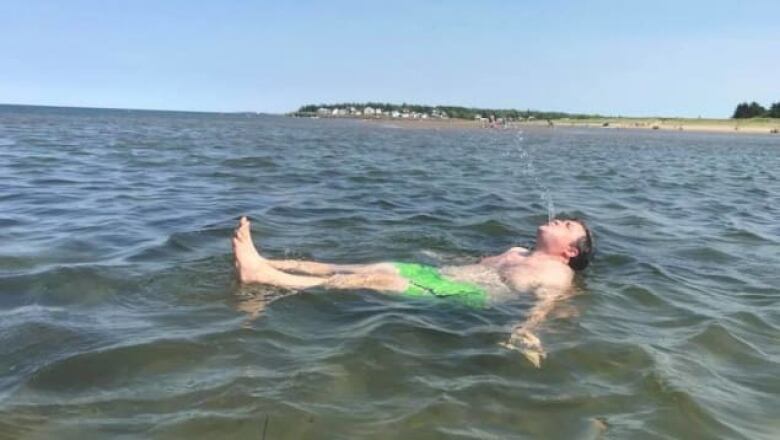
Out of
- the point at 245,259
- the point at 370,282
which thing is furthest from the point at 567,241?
the point at 245,259

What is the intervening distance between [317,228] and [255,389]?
5.75 m

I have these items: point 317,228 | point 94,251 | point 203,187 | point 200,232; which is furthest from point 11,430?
point 203,187

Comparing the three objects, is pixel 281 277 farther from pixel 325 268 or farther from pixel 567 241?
pixel 567 241

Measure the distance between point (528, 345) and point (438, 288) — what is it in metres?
1.58

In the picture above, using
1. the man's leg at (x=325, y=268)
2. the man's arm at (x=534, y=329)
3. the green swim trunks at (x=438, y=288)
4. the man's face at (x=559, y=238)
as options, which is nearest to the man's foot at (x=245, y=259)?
Answer: the man's leg at (x=325, y=268)

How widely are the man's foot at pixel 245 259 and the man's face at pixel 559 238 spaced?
2923 mm

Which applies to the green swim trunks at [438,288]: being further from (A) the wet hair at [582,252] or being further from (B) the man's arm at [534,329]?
(A) the wet hair at [582,252]

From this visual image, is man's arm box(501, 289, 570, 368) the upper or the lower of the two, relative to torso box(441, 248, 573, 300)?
lower

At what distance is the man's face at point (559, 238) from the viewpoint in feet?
24.2

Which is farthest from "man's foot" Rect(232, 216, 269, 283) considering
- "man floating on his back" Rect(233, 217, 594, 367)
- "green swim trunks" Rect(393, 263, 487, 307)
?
"green swim trunks" Rect(393, 263, 487, 307)

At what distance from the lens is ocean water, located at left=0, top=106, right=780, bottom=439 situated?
12.8 feet

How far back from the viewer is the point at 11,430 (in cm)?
354

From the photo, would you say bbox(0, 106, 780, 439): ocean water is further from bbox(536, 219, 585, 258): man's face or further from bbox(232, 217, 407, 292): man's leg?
bbox(536, 219, 585, 258): man's face

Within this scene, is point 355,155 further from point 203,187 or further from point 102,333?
point 102,333
